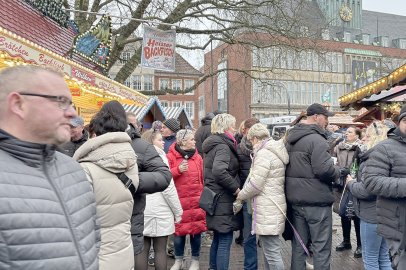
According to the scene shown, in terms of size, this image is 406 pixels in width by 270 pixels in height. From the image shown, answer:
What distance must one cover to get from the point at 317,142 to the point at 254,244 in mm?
1545

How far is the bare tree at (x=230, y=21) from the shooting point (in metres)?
14.0

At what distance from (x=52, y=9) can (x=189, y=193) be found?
833 centimetres

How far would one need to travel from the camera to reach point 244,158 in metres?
4.84

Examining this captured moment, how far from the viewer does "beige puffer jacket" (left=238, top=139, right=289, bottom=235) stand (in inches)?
164

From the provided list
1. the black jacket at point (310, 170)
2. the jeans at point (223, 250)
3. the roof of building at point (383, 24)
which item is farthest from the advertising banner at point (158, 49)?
the roof of building at point (383, 24)

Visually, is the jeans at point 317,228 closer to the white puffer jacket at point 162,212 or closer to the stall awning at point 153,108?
the white puffer jacket at point 162,212

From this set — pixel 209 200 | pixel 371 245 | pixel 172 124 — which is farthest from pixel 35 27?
pixel 371 245

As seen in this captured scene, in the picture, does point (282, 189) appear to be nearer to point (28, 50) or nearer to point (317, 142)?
point (317, 142)

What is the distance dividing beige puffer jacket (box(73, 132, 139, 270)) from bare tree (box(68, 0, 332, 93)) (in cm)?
1141

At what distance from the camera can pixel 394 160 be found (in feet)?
10.8

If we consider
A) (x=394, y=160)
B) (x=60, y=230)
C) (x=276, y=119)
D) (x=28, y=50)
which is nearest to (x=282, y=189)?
(x=394, y=160)

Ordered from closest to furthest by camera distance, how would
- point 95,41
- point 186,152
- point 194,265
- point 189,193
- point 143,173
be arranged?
point 143,173
point 186,152
point 189,193
point 194,265
point 95,41

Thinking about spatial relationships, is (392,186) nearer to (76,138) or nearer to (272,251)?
(272,251)

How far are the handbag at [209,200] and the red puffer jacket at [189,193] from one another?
0.41 meters
